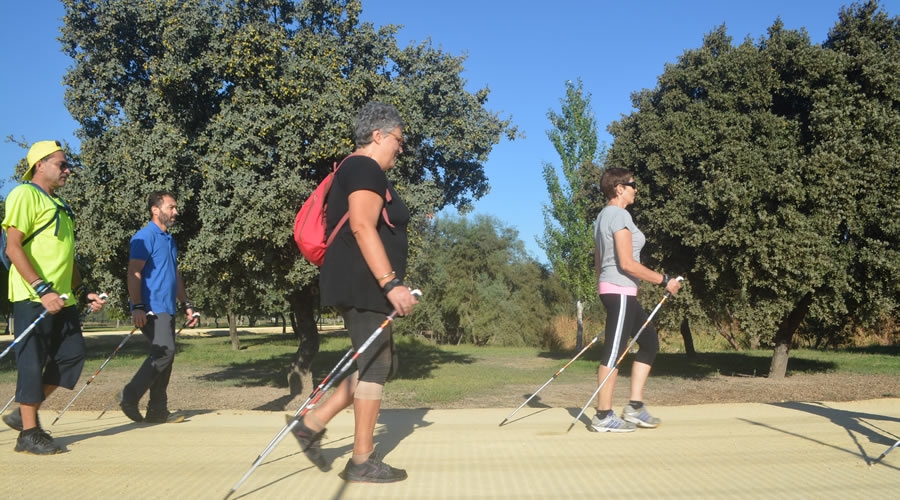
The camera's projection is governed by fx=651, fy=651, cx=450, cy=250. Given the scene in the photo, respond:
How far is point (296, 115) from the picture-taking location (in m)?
9.45

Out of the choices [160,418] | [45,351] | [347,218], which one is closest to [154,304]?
[160,418]

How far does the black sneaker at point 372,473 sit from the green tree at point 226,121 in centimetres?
610

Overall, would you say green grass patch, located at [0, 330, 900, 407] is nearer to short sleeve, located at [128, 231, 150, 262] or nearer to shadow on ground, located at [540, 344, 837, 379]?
shadow on ground, located at [540, 344, 837, 379]

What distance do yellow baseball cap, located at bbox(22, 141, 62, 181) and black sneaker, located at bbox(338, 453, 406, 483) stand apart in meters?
3.03

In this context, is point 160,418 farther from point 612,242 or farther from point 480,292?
point 480,292

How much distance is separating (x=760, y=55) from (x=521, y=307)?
64.4 feet

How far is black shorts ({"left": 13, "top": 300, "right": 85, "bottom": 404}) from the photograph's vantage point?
4.20 meters

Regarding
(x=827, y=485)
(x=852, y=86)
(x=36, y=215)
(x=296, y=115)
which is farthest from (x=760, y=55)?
(x=36, y=215)

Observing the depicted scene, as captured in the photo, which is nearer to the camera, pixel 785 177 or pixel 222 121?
pixel 222 121

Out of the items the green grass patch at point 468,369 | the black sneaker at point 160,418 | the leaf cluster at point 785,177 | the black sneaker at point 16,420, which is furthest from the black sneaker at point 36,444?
the leaf cluster at point 785,177

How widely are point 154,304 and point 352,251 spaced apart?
9.01ft

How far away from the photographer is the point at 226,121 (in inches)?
375

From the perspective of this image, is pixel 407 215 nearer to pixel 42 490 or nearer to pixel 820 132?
pixel 42 490

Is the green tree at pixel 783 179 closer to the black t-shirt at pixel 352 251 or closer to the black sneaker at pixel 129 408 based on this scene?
the black t-shirt at pixel 352 251
